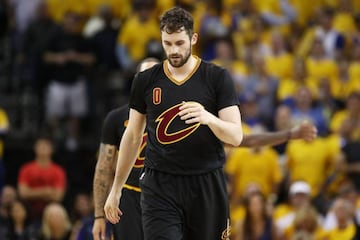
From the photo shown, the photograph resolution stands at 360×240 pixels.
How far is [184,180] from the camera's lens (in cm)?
832

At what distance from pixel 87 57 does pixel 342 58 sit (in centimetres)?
439

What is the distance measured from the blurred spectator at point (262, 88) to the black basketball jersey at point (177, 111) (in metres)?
9.23

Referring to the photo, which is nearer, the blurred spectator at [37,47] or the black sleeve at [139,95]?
the black sleeve at [139,95]

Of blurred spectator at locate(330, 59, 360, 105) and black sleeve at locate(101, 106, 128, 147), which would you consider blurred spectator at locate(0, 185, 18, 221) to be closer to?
black sleeve at locate(101, 106, 128, 147)

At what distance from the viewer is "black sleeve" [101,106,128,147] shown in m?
9.79

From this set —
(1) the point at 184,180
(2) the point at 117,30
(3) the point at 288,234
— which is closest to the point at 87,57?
(2) the point at 117,30

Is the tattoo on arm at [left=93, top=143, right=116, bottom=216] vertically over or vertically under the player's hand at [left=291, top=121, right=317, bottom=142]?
under

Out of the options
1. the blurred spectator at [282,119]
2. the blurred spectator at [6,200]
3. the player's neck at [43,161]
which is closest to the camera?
the blurred spectator at [6,200]

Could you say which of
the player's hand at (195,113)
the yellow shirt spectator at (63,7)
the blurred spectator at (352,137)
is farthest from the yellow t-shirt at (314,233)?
the yellow shirt spectator at (63,7)

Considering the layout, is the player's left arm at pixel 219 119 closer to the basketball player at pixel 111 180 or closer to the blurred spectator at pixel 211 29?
the basketball player at pixel 111 180

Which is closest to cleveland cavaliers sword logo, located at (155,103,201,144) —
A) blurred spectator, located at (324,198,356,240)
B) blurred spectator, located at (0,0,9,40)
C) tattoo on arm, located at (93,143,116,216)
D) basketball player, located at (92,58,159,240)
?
basketball player, located at (92,58,159,240)

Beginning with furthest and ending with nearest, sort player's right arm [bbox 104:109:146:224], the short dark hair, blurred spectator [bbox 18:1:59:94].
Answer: blurred spectator [bbox 18:1:59:94] → player's right arm [bbox 104:109:146:224] → the short dark hair

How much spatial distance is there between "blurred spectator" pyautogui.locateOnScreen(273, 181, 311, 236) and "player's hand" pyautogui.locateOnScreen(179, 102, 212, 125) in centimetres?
723

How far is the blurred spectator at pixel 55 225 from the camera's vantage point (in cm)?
1454
